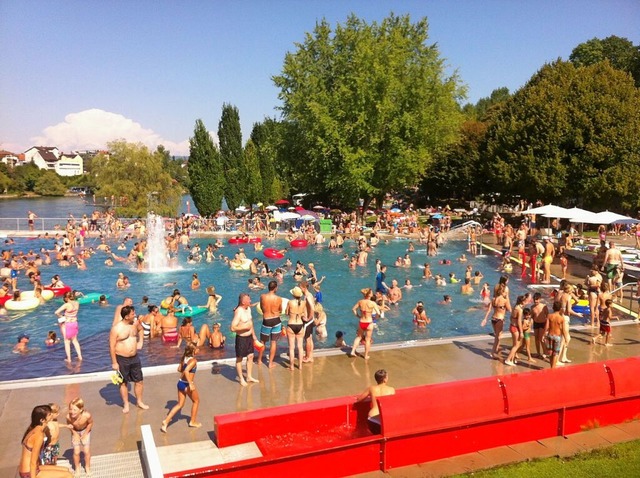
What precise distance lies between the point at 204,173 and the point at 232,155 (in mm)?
7135

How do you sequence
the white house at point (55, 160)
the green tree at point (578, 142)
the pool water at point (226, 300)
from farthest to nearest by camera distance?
the white house at point (55, 160) < the green tree at point (578, 142) < the pool water at point (226, 300)

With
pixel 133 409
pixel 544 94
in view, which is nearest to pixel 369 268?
pixel 133 409

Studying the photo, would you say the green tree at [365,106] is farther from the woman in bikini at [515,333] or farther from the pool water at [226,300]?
the woman in bikini at [515,333]

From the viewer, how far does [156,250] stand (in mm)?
31359

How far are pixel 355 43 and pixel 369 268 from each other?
79.8 ft

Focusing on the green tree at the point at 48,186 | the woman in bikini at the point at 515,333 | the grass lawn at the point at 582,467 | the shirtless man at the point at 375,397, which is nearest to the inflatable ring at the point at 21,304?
the shirtless man at the point at 375,397

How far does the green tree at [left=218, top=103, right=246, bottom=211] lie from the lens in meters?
55.0

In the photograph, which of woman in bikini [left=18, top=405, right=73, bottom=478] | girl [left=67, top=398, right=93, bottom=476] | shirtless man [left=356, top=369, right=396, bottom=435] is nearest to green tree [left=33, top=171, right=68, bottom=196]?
girl [left=67, top=398, right=93, bottom=476]

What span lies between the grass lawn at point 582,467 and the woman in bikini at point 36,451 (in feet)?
17.5

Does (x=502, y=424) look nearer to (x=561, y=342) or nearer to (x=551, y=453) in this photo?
(x=551, y=453)

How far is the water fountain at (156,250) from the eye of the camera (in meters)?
28.5

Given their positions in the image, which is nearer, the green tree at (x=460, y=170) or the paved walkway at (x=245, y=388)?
the paved walkway at (x=245, y=388)

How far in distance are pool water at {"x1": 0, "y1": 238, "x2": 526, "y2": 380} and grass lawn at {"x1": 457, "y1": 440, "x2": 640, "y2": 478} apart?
6705 mm

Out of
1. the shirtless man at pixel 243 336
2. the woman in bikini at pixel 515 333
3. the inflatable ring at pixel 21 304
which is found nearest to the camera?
the shirtless man at pixel 243 336
